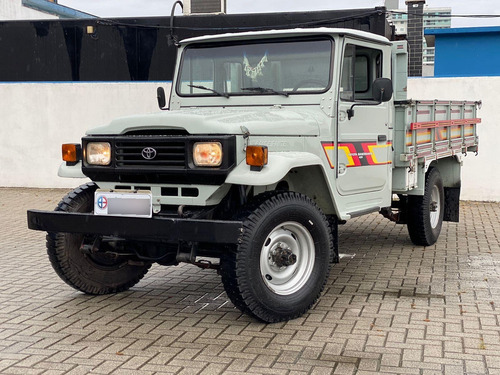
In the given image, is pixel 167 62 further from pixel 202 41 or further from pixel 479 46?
pixel 202 41

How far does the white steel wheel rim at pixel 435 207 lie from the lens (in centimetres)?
868

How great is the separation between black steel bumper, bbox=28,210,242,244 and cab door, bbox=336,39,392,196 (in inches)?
62.3

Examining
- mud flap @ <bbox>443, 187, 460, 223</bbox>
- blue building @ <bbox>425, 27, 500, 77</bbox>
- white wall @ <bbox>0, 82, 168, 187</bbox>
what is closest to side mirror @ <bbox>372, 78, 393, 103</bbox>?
mud flap @ <bbox>443, 187, 460, 223</bbox>

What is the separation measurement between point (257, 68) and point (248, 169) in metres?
1.59

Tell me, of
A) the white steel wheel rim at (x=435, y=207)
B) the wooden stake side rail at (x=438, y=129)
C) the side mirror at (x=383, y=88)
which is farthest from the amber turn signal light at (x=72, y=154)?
the white steel wheel rim at (x=435, y=207)

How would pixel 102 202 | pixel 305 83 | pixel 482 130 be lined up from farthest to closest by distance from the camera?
pixel 482 130 → pixel 305 83 → pixel 102 202

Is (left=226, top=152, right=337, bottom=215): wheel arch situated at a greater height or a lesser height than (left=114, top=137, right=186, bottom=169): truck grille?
lesser

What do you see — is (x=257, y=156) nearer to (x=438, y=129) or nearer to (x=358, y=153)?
(x=358, y=153)

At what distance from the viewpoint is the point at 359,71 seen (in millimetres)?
6523

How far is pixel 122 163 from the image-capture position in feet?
17.8

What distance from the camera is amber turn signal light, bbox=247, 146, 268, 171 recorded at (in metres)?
4.97

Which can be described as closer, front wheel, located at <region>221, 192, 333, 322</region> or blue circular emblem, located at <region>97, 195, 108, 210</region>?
front wheel, located at <region>221, 192, 333, 322</region>

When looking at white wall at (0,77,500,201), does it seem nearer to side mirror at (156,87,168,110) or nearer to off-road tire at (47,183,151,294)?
side mirror at (156,87,168,110)

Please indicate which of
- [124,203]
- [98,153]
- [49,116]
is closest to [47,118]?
[49,116]
